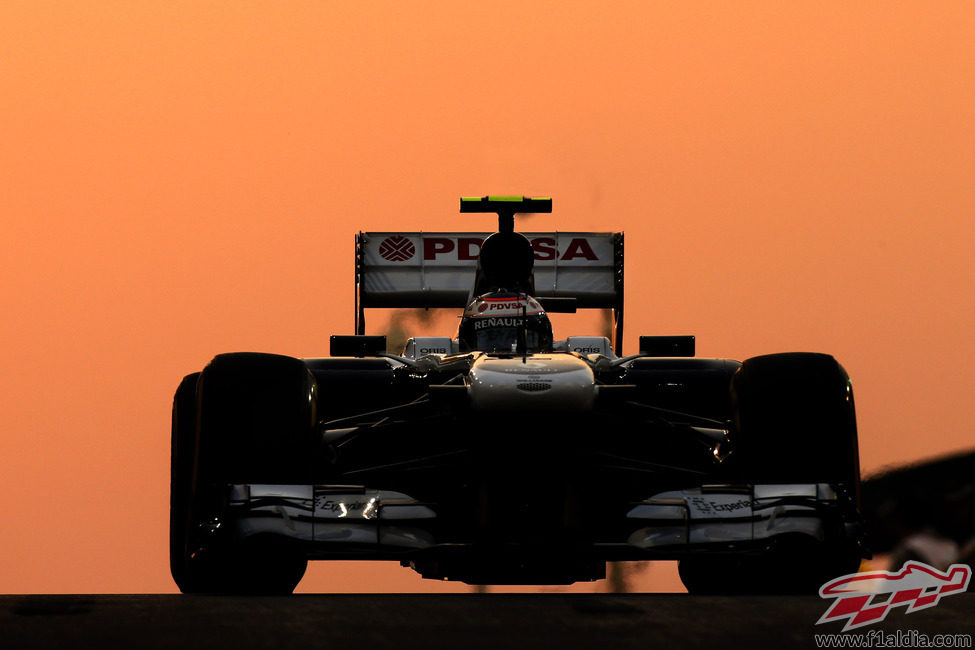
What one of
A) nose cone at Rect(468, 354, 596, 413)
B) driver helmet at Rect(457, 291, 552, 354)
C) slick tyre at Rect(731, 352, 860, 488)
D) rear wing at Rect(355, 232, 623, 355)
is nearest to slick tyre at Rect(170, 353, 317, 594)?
nose cone at Rect(468, 354, 596, 413)

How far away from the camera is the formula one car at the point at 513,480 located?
26.0ft

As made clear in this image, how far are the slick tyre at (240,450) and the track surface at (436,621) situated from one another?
1.73 feet

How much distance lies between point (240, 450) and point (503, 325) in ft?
10.2

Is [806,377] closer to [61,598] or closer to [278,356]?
[278,356]

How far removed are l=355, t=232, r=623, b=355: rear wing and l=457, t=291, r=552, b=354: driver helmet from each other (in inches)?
255

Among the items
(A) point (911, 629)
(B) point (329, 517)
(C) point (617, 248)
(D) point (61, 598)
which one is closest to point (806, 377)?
(A) point (911, 629)

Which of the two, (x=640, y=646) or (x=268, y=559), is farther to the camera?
(x=268, y=559)

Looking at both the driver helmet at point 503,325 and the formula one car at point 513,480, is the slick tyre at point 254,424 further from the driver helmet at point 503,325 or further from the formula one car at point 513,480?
the driver helmet at point 503,325

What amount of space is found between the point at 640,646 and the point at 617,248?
12613 mm

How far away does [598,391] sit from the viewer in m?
8.66

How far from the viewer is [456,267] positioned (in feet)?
61.4

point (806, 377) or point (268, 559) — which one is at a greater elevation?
point (806, 377)

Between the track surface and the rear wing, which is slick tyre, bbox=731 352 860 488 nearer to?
the track surface

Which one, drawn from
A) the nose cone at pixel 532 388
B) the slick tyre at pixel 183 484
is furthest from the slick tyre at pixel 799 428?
the slick tyre at pixel 183 484
